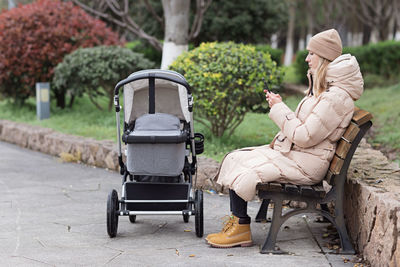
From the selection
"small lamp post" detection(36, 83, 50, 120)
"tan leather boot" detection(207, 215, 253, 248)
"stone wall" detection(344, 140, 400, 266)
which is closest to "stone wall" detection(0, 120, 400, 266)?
"stone wall" detection(344, 140, 400, 266)

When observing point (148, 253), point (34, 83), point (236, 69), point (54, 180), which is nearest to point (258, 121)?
point (236, 69)

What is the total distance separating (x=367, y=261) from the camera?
4.08m

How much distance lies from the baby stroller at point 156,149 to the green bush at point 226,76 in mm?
2077

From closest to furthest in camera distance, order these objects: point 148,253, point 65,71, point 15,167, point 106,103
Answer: point 148,253
point 15,167
point 65,71
point 106,103

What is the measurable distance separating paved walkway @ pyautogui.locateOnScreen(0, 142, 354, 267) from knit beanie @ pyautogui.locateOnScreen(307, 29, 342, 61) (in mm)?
1515

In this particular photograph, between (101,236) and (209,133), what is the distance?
149 inches

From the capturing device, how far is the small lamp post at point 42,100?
11.3m

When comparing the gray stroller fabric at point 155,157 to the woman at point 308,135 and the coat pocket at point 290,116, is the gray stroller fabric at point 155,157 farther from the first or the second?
the coat pocket at point 290,116

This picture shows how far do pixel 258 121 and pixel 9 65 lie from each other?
5441mm

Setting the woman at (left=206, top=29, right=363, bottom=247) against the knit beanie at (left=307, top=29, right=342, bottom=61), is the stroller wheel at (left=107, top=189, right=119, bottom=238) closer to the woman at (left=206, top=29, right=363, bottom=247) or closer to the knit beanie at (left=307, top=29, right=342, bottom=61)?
the woman at (left=206, top=29, right=363, bottom=247)

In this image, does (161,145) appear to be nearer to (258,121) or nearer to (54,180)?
(54,180)

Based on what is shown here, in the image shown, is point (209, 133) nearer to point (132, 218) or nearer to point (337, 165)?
point (132, 218)

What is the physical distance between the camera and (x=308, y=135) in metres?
4.18

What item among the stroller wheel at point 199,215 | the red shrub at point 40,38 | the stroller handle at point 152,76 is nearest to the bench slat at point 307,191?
the stroller wheel at point 199,215
